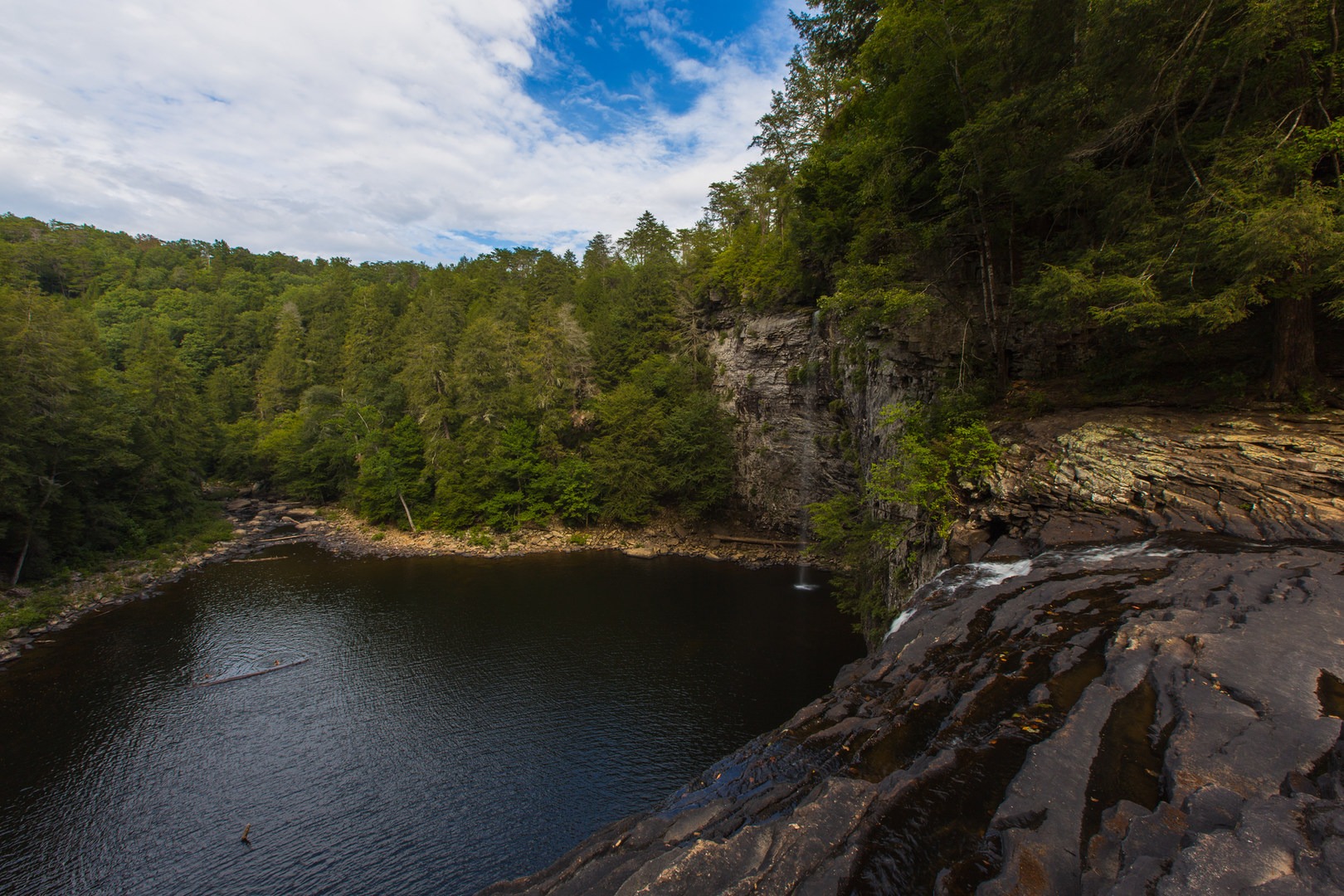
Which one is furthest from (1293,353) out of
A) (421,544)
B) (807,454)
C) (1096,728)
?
(421,544)

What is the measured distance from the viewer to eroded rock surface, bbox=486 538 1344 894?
9.50 feet

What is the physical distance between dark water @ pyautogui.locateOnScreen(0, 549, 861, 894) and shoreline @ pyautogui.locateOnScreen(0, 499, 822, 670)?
3.27 metres

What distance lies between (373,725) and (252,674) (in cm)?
603

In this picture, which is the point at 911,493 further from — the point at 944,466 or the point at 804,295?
the point at 804,295

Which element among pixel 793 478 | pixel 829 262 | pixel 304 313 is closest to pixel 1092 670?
pixel 829 262

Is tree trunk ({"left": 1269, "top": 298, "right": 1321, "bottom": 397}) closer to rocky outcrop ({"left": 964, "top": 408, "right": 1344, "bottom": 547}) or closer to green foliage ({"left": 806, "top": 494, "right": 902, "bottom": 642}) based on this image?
rocky outcrop ({"left": 964, "top": 408, "right": 1344, "bottom": 547})

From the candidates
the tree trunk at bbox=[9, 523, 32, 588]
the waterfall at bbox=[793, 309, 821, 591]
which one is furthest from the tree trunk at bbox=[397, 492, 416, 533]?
the waterfall at bbox=[793, 309, 821, 591]

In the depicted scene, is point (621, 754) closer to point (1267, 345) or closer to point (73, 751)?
point (73, 751)

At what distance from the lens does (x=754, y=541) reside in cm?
3020

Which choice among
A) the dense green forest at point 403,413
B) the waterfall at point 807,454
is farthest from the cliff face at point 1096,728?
the dense green forest at point 403,413

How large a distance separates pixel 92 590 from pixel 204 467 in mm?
26436

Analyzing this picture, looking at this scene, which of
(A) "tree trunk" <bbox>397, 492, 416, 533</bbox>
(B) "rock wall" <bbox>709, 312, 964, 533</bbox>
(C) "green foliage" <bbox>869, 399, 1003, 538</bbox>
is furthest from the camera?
(A) "tree trunk" <bbox>397, 492, 416, 533</bbox>

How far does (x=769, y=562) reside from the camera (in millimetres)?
28250

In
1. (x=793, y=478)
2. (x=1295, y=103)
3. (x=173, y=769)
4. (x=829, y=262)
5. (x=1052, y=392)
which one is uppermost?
(x=829, y=262)
